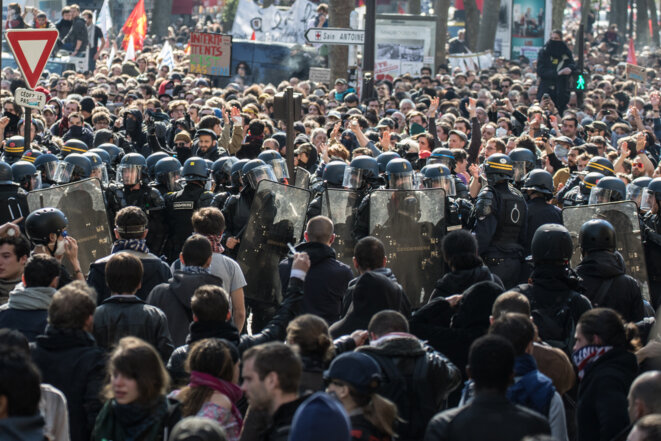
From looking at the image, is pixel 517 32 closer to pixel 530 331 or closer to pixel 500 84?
pixel 500 84

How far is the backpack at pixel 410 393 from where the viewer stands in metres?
4.93

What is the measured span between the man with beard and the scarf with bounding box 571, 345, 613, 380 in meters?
15.9

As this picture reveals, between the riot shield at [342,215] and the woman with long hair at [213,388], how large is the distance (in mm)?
4041

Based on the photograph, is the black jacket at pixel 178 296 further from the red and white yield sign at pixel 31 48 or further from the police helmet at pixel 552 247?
the red and white yield sign at pixel 31 48

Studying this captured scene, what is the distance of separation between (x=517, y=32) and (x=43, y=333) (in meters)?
31.0

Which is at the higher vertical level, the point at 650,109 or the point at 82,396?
the point at 650,109

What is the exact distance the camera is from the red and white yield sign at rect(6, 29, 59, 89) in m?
10.6

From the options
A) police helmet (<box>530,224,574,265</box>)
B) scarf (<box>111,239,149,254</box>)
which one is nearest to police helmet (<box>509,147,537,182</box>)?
police helmet (<box>530,224,574,265</box>)

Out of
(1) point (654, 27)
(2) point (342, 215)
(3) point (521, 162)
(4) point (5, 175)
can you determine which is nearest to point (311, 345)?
(2) point (342, 215)

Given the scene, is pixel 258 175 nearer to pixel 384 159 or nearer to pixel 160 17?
pixel 384 159

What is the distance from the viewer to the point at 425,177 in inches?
354

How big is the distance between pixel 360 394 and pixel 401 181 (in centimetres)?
502

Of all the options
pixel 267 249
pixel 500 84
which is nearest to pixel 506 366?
pixel 267 249

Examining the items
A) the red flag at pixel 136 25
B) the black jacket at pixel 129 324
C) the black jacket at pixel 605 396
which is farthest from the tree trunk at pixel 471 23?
the black jacket at pixel 605 396
